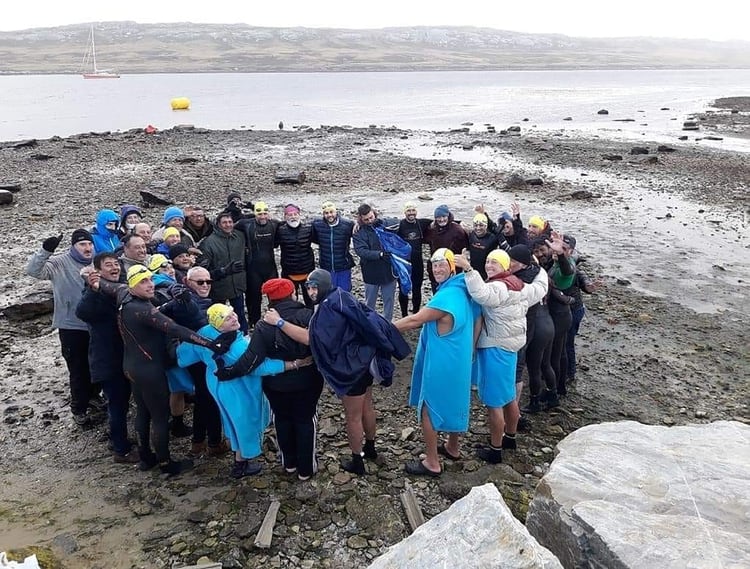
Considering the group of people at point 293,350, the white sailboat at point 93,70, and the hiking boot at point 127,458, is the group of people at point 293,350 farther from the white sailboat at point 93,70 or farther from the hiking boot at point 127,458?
the white sailboat at point 93,70

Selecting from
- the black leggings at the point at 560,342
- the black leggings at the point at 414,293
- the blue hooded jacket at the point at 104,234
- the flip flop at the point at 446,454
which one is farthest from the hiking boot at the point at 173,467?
the black leggings at the point at 414,293

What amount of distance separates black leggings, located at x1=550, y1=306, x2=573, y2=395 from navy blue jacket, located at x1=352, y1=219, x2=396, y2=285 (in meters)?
2.89

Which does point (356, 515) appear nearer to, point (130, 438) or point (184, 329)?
point (184, 329)

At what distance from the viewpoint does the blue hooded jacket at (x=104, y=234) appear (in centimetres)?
823

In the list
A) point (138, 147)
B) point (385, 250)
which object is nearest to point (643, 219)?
point (385, 250)

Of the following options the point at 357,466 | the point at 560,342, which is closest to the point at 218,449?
the point at 357,466

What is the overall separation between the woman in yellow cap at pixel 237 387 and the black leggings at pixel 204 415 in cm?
37

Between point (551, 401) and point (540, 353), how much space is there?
38.4 inches

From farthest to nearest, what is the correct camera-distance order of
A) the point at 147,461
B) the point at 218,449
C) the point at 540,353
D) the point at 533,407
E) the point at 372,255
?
1. the point at 372,255
2. the point at 533,407
3. the point at 540,353
4. the point at 218,449
5. the point at 147,461

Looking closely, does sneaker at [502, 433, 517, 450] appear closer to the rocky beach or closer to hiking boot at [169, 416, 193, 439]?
the rocky beach

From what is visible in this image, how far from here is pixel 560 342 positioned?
7398 millimetres

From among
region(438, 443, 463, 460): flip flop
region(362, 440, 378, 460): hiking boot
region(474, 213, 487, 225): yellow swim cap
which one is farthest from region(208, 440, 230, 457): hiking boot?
region(474, 213, 487, 225): yellow swim cap

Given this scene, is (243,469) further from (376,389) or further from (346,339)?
(376,389)

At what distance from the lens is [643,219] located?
17750 millimetres
